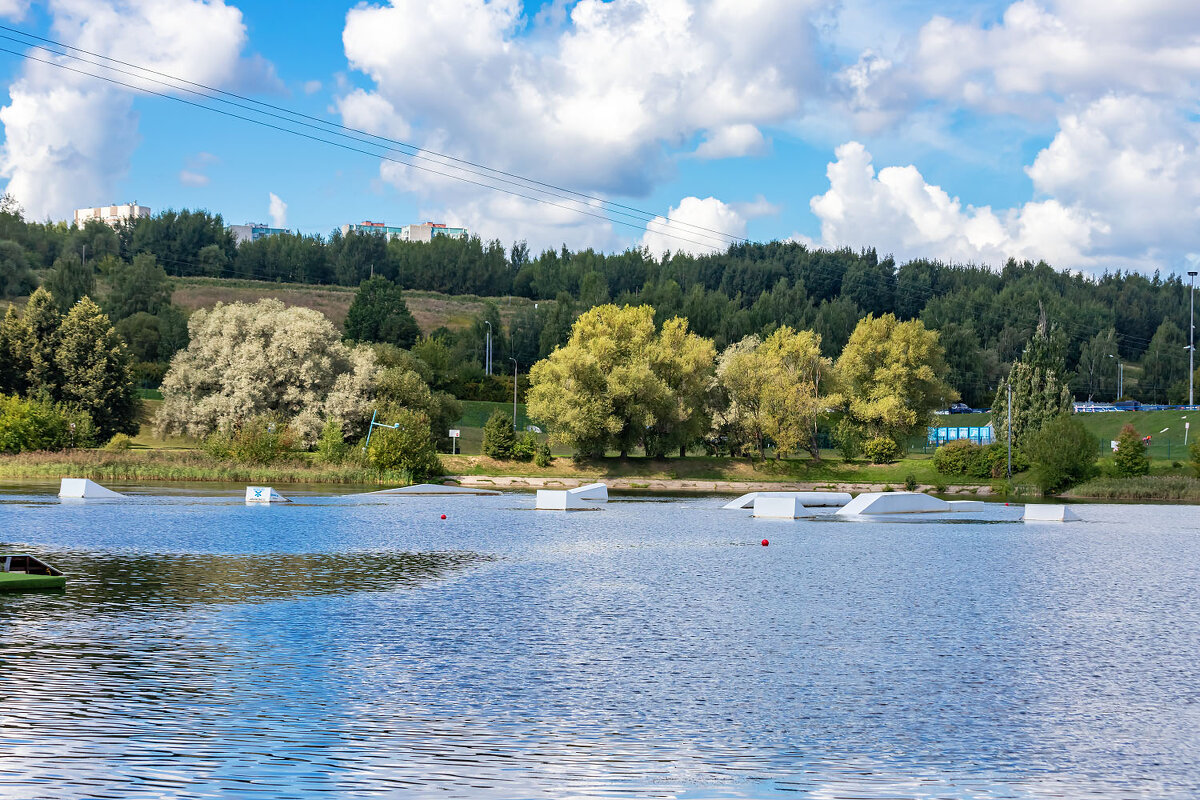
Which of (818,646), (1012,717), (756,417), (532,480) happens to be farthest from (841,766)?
(756,417)

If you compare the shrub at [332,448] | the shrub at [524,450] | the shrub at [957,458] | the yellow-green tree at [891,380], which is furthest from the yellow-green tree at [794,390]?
the shrub at [332,448]

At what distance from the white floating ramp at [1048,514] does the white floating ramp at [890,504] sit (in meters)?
5.41

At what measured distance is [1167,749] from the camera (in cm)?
1356

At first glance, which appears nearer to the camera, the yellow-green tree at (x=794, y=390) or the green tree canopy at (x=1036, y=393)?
the green tree canopy at (x=1036, y=393)

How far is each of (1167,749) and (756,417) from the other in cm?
8464

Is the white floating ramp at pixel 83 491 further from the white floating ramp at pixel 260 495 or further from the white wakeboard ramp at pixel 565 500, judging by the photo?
the white wakeboard ramp at pixel 565 500

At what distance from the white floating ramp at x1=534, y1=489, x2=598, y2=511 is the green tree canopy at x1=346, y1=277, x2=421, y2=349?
97.5 metres

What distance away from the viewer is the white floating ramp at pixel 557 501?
61812mm

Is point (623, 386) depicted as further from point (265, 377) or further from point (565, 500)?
point (565, 500)

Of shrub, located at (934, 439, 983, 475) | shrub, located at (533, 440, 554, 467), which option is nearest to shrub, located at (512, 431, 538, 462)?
shrub, located at (533, 440, 554, 467)

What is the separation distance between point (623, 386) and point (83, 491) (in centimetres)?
4645

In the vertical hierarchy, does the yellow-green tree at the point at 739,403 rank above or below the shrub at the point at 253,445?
above

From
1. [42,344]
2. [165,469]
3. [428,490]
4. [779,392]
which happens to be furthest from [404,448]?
[42,344]

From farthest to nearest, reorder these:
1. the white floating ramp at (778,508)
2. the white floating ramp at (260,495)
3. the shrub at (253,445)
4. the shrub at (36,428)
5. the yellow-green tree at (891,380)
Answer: the yellow-green tree at (891,380), the shrub at (253,445), the shrub at (36,428), the white floating ramp at (778,508), the white floating ramp at (260,495)
